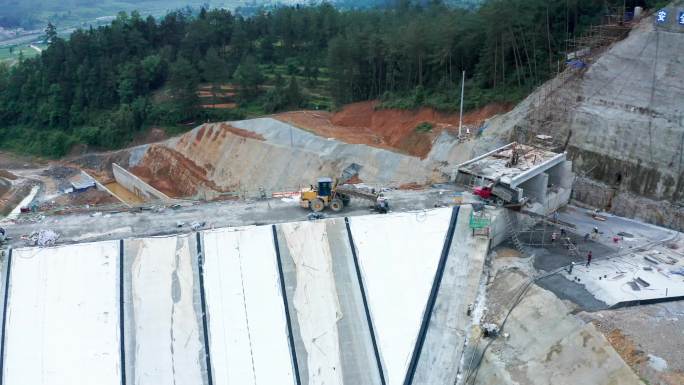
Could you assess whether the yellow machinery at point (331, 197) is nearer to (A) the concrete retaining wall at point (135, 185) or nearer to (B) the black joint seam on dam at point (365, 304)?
(B) the black joint seam on dam at point (365, 304)

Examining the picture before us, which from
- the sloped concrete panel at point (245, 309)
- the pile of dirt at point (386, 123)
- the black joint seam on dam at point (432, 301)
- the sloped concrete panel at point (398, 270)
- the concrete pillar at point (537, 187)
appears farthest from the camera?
the pile of dirt at point (386, 123)

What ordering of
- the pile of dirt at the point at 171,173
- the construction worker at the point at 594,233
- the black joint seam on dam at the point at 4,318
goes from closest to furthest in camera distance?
1. the black joint seam on dam at the point at 4,318
2. the construction worker at the point at 594,233
3. the pile of dirt at the point at 171,173

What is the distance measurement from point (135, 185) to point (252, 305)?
28.0 m

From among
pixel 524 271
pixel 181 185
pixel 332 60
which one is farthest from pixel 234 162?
pixel 524 271

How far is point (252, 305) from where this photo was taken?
23.7 meters

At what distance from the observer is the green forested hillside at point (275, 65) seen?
1629 inches

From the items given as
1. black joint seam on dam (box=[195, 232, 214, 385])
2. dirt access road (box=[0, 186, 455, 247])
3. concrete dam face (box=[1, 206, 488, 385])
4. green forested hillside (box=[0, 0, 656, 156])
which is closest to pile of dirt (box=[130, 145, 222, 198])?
green forested hillside (box=[0, 0, 656, 156])

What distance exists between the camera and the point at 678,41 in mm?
29891

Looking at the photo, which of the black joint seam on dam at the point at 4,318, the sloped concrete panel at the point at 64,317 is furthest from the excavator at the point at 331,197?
the black joint seam on dam at the point at 4,318

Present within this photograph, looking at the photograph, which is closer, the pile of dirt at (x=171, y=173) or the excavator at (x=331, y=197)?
the excavator at (x=331, y=197)

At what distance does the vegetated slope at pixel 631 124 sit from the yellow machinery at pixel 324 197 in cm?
1414

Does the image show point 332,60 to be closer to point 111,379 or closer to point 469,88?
point 469,88

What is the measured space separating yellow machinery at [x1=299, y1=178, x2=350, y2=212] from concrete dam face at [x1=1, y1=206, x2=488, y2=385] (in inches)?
54.8

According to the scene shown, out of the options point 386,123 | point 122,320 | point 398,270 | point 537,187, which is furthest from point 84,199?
point 537,187
